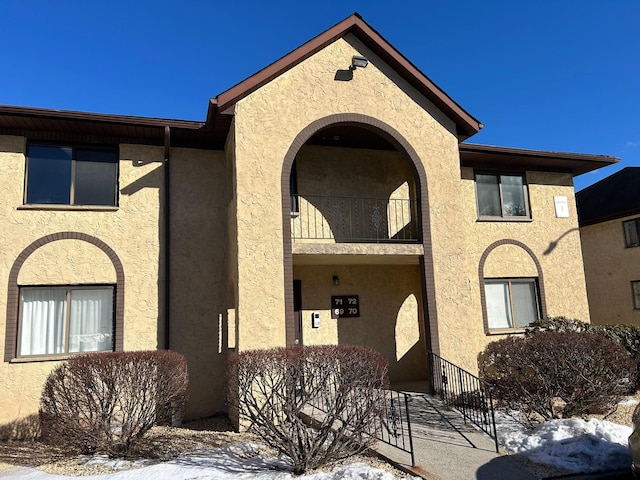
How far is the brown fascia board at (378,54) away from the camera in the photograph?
1026 centimetres

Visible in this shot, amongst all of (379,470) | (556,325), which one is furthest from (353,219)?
(379,470)

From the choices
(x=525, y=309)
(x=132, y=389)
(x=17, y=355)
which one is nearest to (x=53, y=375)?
(x=132, y=389)

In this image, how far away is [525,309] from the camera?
13.8 metres

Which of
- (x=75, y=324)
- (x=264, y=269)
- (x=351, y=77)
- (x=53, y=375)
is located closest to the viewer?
(x=53, y=375)

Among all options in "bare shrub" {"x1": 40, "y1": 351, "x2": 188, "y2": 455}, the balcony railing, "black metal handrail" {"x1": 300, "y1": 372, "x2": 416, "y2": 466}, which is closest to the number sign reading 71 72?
the balcony railing

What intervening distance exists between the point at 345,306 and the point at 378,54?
244 inches

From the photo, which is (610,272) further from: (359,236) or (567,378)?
(567,378)

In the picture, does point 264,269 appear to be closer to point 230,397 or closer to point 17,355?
point 230,397

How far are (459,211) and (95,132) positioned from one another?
848 cm

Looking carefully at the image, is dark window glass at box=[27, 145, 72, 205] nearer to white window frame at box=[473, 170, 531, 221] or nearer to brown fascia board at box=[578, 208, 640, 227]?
white window frame at box=[473, 170, 531, 221]

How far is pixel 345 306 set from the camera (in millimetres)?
12570

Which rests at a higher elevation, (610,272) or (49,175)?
(49,175)

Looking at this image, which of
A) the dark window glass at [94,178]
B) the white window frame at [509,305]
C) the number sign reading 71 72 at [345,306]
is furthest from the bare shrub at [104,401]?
the white window frame at [509,305]

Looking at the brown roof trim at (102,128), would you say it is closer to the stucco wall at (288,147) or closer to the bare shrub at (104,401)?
the stucco wall at (288,147)
